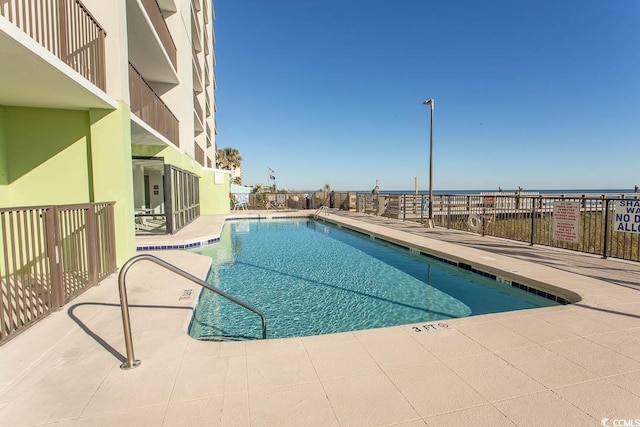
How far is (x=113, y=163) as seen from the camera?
5492 millimetres

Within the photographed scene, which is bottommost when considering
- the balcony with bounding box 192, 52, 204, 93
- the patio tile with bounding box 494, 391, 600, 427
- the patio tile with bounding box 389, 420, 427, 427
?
the patio tile with bounding box 494, 391, 600, 427

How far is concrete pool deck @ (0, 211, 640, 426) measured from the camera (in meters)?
2.02

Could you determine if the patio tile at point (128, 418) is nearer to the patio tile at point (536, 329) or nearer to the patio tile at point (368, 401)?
the patio tile at point (368, 401)

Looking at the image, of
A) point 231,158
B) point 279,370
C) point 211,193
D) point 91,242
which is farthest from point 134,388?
point 231,158

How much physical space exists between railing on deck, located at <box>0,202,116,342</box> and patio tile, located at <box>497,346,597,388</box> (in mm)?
4312

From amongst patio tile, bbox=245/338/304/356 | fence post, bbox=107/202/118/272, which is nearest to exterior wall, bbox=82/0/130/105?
fence post, bbox=107/202/118/272

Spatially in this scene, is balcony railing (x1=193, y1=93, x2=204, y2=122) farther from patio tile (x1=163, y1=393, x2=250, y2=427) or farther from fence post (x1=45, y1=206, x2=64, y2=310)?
patio tile (x1=163, y1=393, x2=250, y2=427)

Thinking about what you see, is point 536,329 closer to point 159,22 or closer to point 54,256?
point 54,256

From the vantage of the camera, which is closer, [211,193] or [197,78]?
[197,78]

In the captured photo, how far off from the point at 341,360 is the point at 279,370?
53cm

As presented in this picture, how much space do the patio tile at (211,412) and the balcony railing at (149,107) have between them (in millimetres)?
6746

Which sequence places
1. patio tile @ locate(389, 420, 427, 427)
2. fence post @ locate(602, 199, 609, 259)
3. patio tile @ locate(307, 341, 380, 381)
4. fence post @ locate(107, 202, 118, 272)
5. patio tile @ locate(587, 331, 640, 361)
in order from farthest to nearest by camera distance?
1. fence post @ locate(602, 199, 609, 259)
2. fence post @ locate(107, 202, 118, 272)
3. patio tile @ locate(587, 331, 640, 361)
4. patio tile @ locate(307, 341, 380, 381)
5. patio tile @ locate(389, 420, 427, 427)

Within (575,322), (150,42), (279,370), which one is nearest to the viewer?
(279,370)

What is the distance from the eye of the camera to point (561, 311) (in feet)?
12.4
